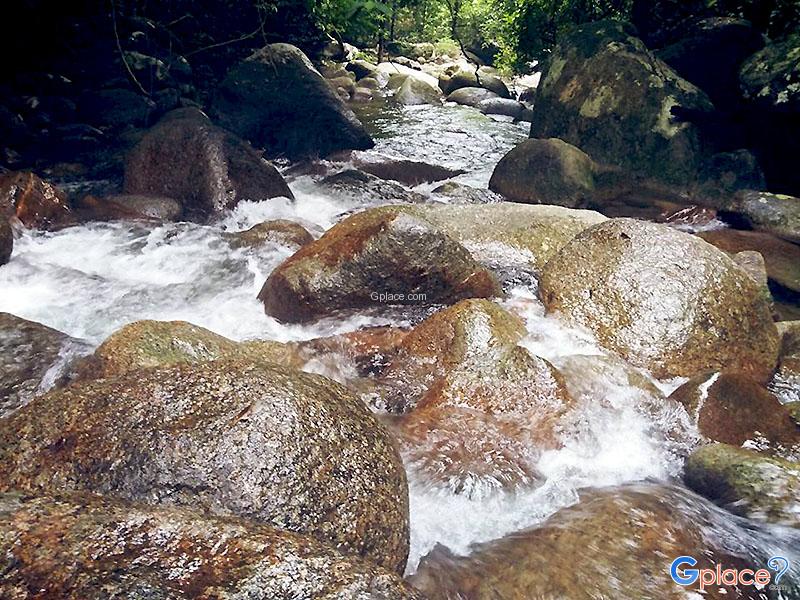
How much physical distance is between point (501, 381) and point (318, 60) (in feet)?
53.7

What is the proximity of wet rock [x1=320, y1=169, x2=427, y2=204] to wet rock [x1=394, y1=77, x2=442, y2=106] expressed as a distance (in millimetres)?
9539

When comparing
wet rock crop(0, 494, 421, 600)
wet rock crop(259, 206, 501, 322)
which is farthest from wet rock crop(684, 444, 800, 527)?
wet rock crop(259, 206, 501, 322)

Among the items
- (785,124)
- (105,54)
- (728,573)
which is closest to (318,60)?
(105,54)

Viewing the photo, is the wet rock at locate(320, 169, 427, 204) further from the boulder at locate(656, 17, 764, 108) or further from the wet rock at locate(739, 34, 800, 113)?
the boulder at locate(656, 17, 764, 108)

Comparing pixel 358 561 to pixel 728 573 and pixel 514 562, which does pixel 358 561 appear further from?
pixel 728 573

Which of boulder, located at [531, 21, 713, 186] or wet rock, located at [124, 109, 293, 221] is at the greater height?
boulder, located at [531, 21, 713, 186]

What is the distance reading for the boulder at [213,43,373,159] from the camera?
1047cm

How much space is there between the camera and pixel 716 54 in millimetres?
9953

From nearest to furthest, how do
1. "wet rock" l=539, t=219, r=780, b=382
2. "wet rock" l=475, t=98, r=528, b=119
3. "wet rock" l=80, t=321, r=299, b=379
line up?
"wet rock" l=80, t=321, r=299, b=379
"wet rock" l=539, t=219, r=780, b=382
"wet rock" l=475, t=98, r=528, b=119

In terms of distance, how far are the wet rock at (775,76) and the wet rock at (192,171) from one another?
7.44 metres

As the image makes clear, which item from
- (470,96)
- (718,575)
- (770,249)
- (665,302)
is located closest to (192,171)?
(665,302)

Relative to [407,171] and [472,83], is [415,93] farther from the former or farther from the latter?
[407,171]

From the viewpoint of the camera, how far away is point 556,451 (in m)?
3.82

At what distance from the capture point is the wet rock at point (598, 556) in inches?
108
